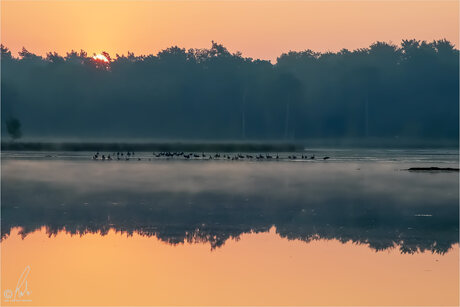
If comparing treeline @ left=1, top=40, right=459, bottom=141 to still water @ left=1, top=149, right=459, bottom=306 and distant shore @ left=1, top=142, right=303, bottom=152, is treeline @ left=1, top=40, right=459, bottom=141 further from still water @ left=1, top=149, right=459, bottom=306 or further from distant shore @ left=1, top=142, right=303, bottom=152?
still water @ left=1, top=149, right=459, bottom=306

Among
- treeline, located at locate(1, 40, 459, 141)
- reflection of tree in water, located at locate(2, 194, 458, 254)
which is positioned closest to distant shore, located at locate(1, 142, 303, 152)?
treeline, located at locate(1, 40, 459, 141)

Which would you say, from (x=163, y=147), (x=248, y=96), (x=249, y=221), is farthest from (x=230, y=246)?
(x=248, y=96)

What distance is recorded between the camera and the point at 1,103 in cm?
15512

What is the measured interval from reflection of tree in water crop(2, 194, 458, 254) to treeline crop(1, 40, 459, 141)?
117526 mm

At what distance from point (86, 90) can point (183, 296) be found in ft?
506

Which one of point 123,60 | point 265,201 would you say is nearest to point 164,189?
point 265,201

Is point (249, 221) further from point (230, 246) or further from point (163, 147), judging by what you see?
point (163, 147)

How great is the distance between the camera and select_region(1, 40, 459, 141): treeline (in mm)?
148750

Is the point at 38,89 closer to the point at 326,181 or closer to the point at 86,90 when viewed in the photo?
the point at 86,90

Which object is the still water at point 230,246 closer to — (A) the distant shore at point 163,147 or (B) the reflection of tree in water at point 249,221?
(B) the reflection of tree in water at point 249,221

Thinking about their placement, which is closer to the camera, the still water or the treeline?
the still water

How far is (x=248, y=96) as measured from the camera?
15888 cm

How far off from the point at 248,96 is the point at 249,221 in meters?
135

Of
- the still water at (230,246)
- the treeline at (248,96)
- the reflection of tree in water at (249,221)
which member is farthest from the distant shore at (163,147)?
the reflection of tree in water at (249,221)
